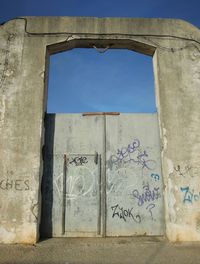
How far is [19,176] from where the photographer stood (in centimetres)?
591

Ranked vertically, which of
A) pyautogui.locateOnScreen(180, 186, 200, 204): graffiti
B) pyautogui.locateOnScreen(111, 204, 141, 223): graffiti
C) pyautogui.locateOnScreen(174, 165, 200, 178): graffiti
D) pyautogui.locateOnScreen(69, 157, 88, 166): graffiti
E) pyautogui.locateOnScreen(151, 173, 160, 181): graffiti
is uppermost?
pyautogui.locateOnScreen(69, 157, 88, 166): graffiti

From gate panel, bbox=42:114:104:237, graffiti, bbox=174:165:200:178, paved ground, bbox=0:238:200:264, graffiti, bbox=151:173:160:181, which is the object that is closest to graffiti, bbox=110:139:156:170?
graffiti, bbox=151:173:160:181

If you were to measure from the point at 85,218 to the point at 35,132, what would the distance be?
2.09 m

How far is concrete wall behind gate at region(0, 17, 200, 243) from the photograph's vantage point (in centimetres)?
583

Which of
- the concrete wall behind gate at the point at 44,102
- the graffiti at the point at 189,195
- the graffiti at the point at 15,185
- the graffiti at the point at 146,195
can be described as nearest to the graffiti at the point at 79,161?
the concrete wall behind gate at the point at 44,102

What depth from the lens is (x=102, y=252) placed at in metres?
5.06

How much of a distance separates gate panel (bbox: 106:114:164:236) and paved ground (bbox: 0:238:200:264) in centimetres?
36

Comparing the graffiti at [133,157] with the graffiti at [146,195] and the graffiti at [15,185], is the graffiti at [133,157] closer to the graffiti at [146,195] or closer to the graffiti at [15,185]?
the graffiti at [146,195]

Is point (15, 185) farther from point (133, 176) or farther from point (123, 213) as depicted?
point (133, 176)

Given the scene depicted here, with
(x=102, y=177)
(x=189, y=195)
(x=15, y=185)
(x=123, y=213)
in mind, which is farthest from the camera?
(x=102, y=177)

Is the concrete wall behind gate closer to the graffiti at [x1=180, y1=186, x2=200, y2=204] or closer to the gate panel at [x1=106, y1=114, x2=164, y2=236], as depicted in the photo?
the graffiti at [x1=180, y1=186, x2=200, y2=204]

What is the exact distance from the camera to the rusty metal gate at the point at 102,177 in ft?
20.2

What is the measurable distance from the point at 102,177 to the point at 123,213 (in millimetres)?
876

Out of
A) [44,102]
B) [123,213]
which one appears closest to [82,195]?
[123,213]
